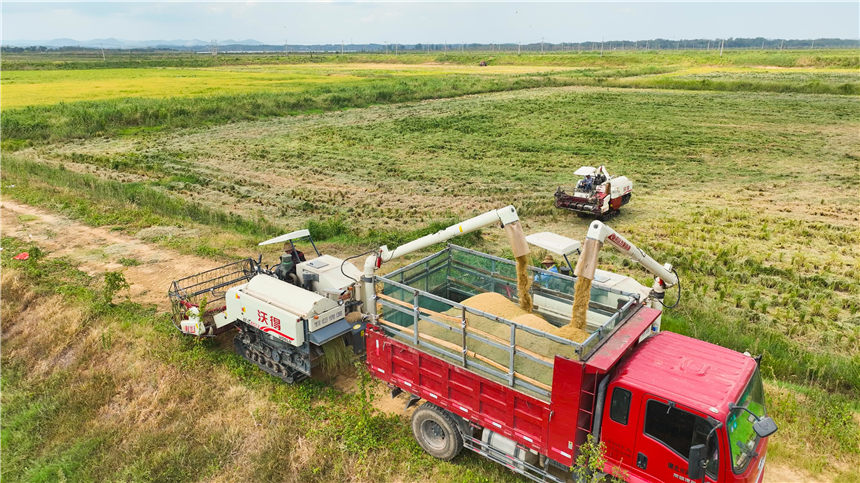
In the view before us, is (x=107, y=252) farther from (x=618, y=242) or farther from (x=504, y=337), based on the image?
(x=618, y=242)

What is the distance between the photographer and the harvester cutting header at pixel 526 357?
5762 mm

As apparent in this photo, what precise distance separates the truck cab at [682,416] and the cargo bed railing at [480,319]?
686 millimetres

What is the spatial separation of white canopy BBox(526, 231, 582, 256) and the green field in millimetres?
2583

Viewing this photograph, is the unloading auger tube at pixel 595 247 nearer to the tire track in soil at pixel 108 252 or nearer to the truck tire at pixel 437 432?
the truck tire at pixel 437 432

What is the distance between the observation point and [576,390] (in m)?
6.11

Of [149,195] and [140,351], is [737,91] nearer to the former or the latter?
[149,195]

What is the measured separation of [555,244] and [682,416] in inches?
235

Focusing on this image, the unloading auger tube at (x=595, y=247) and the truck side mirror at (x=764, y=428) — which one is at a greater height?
the unloading auger tube at (x=595, y=247)

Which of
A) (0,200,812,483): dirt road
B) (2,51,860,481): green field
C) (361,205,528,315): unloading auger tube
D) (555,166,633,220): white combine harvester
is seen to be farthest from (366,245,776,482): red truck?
(555,166,633,220): white combine harvester

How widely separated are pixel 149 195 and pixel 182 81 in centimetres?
5291

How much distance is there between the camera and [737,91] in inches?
2283

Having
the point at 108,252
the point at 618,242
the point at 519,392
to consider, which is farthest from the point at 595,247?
the point at 108,252

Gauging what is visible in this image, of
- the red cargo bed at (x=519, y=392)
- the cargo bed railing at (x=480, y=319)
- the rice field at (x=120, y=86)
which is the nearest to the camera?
the red cargo bed at (x=519, y=392)

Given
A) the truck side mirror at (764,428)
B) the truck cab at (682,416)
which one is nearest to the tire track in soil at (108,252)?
the truck cab at (682,416)
